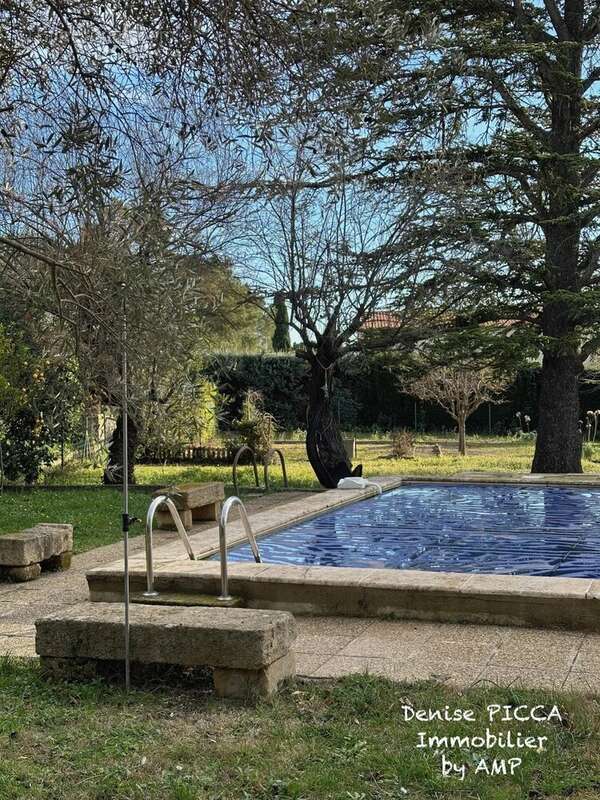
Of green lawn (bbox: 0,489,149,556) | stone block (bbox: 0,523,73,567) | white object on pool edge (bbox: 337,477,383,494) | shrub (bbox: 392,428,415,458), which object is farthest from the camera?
shrub (bbox: 392,428,415,458)

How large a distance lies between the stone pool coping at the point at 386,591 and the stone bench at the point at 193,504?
Answer: 9.38 feet

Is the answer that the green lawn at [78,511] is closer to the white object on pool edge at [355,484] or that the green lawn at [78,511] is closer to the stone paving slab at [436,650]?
the white object on pool edge at [355,484]

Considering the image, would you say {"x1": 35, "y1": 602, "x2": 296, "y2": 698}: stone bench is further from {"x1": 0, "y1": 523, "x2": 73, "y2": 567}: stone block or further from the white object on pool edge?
the white object on pool edge

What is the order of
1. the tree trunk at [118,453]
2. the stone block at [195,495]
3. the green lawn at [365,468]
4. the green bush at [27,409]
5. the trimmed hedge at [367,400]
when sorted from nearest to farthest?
the stone block at [195,495], the green bush at [27,409], the tree trunk at [118,453], the green lawn at [365,468], the trimmed hedge at [367,400]

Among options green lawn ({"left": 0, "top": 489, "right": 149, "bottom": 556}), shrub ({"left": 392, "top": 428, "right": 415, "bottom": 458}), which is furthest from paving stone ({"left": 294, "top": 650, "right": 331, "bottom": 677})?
shrub ({"left": 392, "top": 428, "right": 415, "bottom": 458})

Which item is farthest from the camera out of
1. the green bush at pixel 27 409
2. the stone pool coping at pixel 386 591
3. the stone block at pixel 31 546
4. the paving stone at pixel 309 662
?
the green bush at pixel 27 409

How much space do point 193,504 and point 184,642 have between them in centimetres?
572

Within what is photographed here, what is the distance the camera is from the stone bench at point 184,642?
4223mm

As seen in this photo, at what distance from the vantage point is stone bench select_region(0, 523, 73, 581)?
7406 millimetres

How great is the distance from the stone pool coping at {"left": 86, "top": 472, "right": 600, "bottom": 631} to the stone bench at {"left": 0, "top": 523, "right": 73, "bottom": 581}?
0.98 metres

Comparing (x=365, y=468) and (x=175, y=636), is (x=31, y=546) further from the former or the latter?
(x=365, y=468)

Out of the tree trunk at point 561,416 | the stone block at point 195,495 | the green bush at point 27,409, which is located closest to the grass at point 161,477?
the stone block at point 195,495

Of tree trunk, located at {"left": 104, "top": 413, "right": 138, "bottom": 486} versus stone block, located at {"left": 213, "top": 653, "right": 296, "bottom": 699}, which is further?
tree trunk, located at {"left": 104, "top": 413, "right": 138, "bottom": 486}

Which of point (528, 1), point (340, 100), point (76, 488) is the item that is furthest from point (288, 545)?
point (528, 1)
